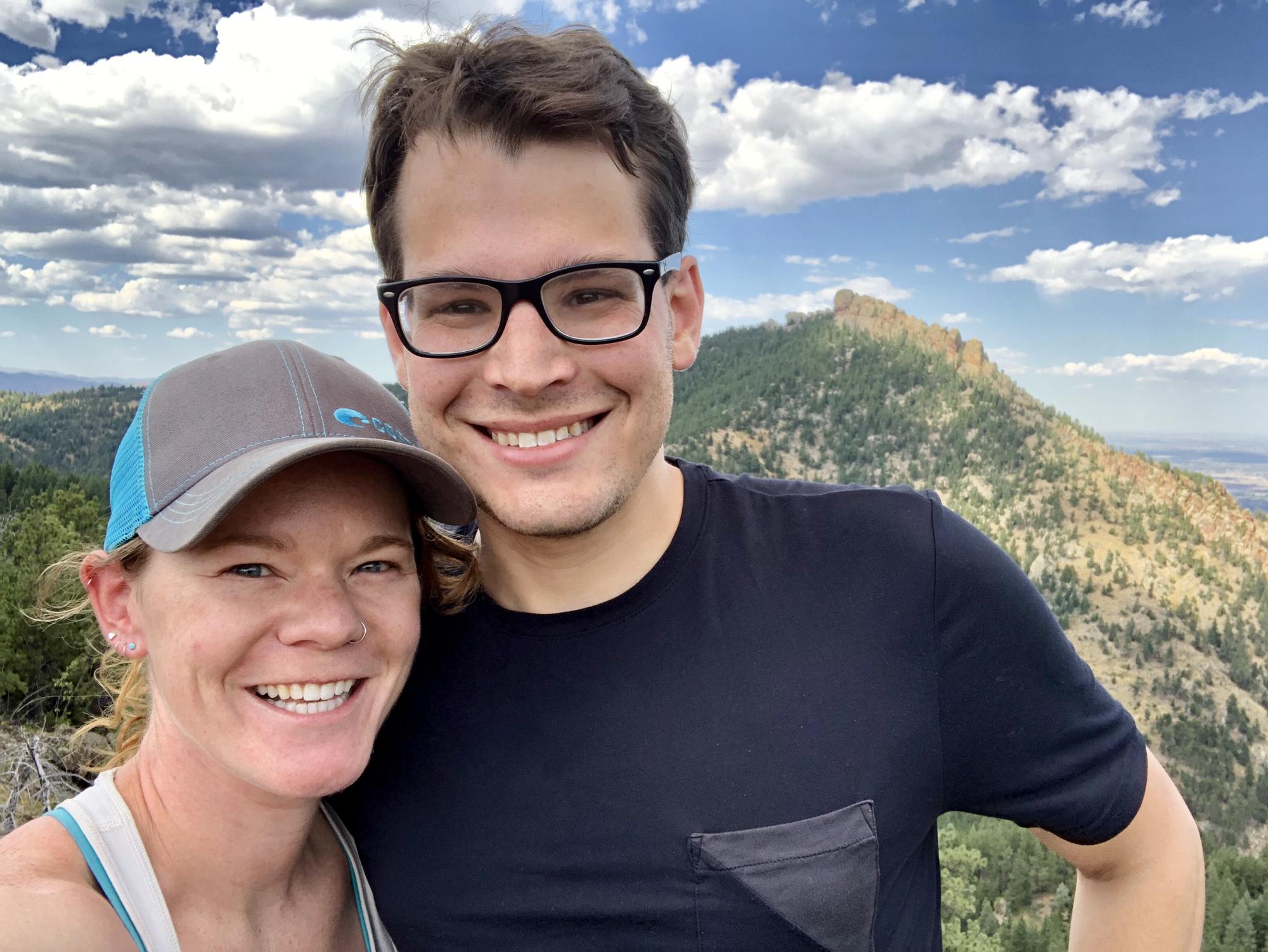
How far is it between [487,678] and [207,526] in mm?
930

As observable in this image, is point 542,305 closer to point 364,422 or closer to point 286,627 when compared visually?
point 364,422

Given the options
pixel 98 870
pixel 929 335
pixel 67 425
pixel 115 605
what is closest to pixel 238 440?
pixel 115 605

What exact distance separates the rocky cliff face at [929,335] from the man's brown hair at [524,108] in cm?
19215

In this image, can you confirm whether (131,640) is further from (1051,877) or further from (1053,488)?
(1053,488)

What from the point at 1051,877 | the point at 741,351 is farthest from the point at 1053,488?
the point at 1051,877

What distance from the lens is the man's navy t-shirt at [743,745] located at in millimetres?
2277

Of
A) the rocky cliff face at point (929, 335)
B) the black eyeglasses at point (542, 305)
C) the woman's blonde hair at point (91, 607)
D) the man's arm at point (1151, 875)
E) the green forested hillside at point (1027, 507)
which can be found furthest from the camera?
the rocky cliff face at point (929, 335)

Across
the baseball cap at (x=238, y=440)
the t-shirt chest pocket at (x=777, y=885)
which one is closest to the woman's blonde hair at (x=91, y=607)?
the baseball cap at (x=238, y=440)

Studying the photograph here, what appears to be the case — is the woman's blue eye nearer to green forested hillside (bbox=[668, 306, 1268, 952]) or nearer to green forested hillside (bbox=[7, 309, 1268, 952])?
green forested hillside (bbox=[7, 309, 1268, 952])

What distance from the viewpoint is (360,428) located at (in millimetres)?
2320

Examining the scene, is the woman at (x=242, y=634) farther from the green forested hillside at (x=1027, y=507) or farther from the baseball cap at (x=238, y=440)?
the green forested hillside at (x=1027, y=507)

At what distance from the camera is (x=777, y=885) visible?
7.36 ft

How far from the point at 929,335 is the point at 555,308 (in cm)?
19936

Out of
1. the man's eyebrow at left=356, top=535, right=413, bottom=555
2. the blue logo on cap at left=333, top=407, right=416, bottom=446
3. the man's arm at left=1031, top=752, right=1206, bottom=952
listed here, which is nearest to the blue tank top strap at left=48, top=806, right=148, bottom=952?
the man's eyebrow at left=356, top=535, right=413, bottom=555
